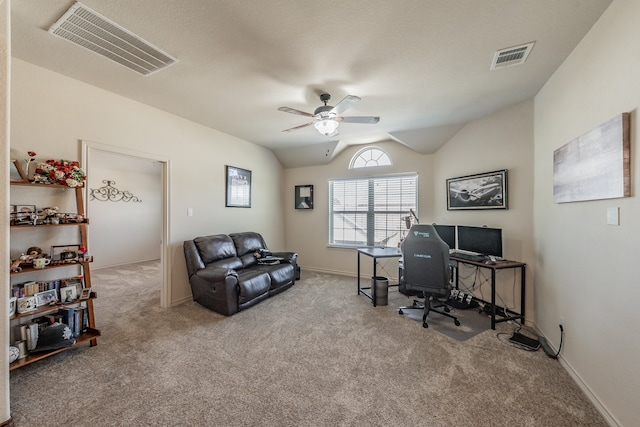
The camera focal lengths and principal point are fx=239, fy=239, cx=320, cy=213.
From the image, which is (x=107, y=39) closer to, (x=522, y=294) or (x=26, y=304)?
(x=26, y=304)

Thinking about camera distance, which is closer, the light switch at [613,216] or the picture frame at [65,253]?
the light switch at [613,216]

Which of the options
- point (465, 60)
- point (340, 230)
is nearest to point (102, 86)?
point (465, 60)

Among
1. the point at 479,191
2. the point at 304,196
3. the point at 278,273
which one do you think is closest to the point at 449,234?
the point at 479,191

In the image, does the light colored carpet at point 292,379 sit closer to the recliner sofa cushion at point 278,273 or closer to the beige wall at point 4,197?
the beige wall at point 4,197

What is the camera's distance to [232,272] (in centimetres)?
314

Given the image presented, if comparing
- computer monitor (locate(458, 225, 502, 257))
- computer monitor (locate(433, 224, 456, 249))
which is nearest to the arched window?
computer monitor (locate(433, 224, 456, 249))

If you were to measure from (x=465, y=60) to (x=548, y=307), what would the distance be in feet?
8.36

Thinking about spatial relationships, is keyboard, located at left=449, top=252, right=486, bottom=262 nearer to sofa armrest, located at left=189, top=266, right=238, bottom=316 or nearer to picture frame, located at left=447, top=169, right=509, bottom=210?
picture frame, located at left=447, top=169, right=509, bottom=210

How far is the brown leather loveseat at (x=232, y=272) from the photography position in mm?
3078

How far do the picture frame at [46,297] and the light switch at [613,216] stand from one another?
440cm

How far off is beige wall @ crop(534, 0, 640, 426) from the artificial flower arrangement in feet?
14.0

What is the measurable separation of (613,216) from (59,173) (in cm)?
434

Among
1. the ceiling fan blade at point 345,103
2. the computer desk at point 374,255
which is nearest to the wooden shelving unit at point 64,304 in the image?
the ceiling fan blade at point 345,103

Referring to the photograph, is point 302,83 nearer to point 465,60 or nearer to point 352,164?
point 465,60
